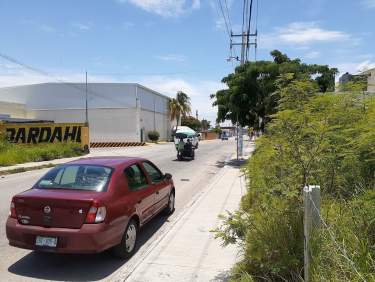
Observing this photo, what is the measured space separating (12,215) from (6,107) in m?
54.0

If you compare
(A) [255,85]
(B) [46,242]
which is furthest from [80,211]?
(A) [255,85]

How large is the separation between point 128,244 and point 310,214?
3.52 metres

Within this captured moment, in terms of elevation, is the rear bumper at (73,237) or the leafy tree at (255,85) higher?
the leafy tree at (255,85)

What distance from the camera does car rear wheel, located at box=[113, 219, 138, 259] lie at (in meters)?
6.34

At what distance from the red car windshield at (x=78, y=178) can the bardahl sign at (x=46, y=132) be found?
1172 inches

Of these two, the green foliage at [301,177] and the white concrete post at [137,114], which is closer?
the green foliage at [301,177]

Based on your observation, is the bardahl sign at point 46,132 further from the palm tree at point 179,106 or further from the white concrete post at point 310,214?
the palm tree at point 179,106

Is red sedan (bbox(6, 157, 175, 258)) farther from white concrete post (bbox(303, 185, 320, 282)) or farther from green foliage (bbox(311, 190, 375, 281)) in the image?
green foliage (bbox(311, 190, 375, 281))

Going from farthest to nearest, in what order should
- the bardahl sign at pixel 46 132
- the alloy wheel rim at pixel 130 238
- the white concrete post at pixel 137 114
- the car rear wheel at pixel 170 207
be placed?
the white concrete post at pixel 137 114 < the bardahl sign at pixel 46 132 < the car rear wheel at pixel 170 207 < the alloy wheel rim at pixel 130 238

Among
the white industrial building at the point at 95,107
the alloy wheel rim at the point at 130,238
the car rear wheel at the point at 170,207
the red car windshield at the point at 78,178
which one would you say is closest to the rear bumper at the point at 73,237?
the alloy wheel rim at the point at 130,238

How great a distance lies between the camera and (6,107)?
55.8 meters

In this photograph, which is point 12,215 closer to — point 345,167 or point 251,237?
point 251,237

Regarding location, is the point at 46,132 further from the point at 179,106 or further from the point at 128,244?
the point at 179,106

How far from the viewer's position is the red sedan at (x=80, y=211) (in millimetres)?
5730
